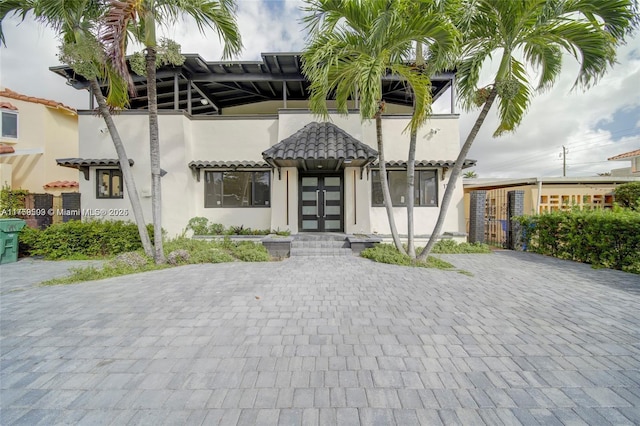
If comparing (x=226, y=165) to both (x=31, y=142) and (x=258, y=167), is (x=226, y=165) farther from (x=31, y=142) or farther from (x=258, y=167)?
(x=31, y=142)

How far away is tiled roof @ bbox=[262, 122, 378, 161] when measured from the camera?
8523 mm

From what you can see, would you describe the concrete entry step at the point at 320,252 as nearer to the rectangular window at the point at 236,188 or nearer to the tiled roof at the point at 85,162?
the rectangular window at the point at 236,188

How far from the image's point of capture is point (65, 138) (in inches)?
599

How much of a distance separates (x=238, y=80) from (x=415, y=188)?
8650 mm

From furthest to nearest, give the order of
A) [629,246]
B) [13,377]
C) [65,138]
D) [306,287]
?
[65,138], [629,246], [306,287], [13,377]

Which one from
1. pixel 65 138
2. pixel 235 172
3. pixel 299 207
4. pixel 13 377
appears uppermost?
pixel 65 138

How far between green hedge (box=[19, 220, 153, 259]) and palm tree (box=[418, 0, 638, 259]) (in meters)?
10.3

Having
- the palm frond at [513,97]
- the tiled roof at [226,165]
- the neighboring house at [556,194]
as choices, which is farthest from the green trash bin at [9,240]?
the neighboring house at [556,194]

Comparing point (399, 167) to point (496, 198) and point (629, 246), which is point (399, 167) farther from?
point (629, 246)

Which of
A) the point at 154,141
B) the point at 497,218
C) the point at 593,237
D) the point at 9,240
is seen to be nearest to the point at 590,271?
the point at 593,237

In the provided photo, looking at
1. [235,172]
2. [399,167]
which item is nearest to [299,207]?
[235,172]

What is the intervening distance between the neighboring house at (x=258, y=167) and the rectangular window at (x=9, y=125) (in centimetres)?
736

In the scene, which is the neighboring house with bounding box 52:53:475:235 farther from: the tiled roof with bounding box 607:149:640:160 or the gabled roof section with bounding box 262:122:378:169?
the tiled roof with bounding box 607:149:640:160

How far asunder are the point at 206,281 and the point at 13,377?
125 inches
